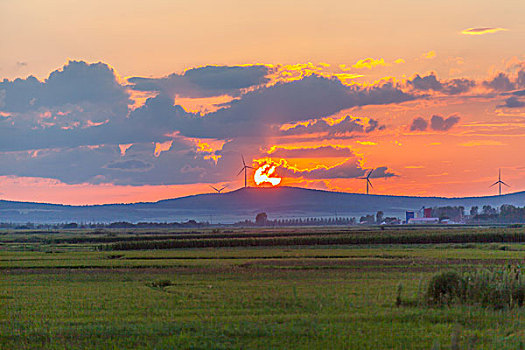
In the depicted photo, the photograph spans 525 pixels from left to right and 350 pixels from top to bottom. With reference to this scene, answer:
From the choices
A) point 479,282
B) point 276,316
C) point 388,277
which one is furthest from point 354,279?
point 276,316

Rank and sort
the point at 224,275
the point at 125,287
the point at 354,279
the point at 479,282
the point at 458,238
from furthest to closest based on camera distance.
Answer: the point at 458,238, the point at 224,275, the point at 354,279, the point at 125,287, the point at 479,282

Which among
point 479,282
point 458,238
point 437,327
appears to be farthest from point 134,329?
point 458,238

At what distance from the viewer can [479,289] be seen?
30891mm

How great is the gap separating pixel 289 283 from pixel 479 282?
12.5m

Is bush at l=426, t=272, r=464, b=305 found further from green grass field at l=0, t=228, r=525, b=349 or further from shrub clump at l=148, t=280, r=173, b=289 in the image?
shrub clump at l=148, t=280, r=173, b=289

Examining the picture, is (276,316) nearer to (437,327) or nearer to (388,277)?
(437,327)

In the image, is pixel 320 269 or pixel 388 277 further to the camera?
pixel 320 269

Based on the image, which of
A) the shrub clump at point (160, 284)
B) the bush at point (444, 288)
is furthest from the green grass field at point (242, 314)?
the bush at point (444, 288)

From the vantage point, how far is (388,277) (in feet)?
147

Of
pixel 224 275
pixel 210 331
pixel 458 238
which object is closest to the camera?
pixel 210 331

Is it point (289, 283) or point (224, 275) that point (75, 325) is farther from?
point (224, 275)

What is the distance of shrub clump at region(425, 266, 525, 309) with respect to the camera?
99.3 feet

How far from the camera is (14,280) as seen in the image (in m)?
47.3

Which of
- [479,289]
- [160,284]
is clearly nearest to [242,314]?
[479,289]
